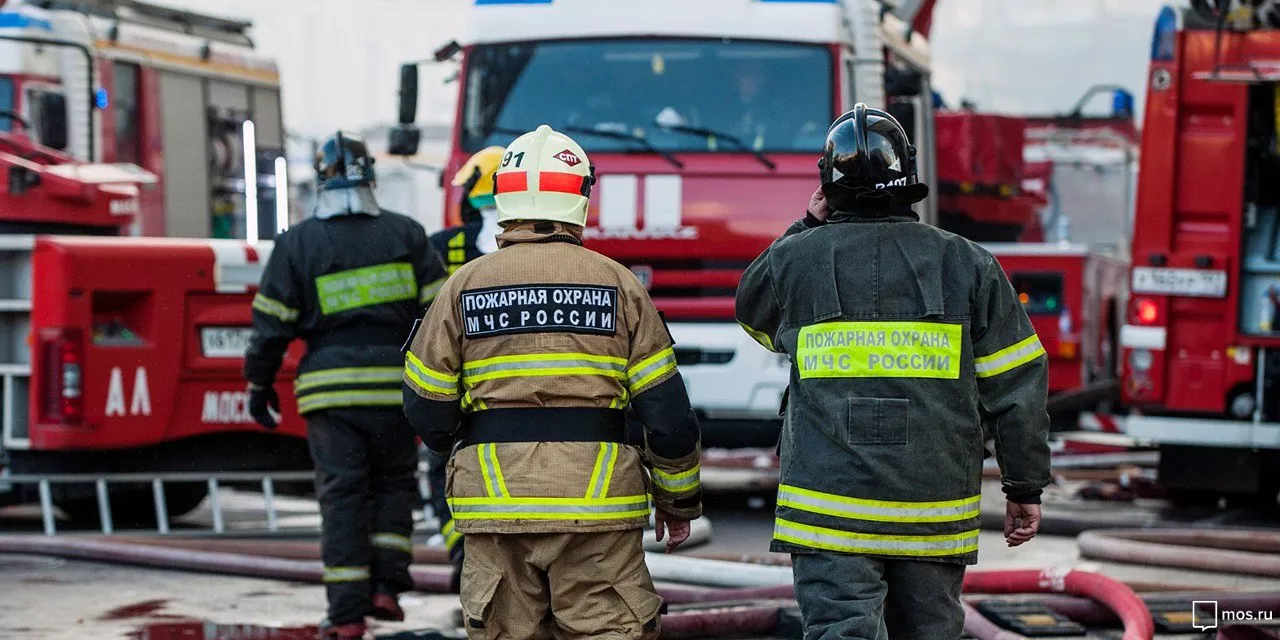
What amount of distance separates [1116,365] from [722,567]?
12.3m

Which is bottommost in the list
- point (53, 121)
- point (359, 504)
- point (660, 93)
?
point (359, 504)

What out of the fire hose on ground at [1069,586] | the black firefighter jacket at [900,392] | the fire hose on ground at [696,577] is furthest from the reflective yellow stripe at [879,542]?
the fire hose on ground at [1069,586]

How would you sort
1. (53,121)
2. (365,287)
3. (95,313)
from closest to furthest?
(365,287) → (95,313) → (53,121)

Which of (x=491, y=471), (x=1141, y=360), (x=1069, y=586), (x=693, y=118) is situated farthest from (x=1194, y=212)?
(x=491, y=471)

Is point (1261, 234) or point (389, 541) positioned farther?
point (1261, 234)

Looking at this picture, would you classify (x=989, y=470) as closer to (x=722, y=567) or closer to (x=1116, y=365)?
(x=722, y=567)

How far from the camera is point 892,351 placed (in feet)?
13.5

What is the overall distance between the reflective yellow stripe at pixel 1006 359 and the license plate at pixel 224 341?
5.21 metres

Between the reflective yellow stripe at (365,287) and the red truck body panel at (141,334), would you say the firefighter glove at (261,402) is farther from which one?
the red truck body panel at (141,334)

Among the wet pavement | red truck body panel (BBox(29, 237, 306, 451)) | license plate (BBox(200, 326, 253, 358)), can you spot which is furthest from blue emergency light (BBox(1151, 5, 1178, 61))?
license plate (BBox(200, 326, 253, 358))

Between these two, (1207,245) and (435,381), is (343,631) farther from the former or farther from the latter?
(1207,245)

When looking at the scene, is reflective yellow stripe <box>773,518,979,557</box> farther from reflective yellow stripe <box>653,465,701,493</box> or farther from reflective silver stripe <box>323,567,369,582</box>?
reflective silver stripe <box>323,567,369,582</box>

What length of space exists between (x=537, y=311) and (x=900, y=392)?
0.85 meters

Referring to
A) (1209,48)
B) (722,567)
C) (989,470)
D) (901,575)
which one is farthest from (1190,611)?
(989,470)
